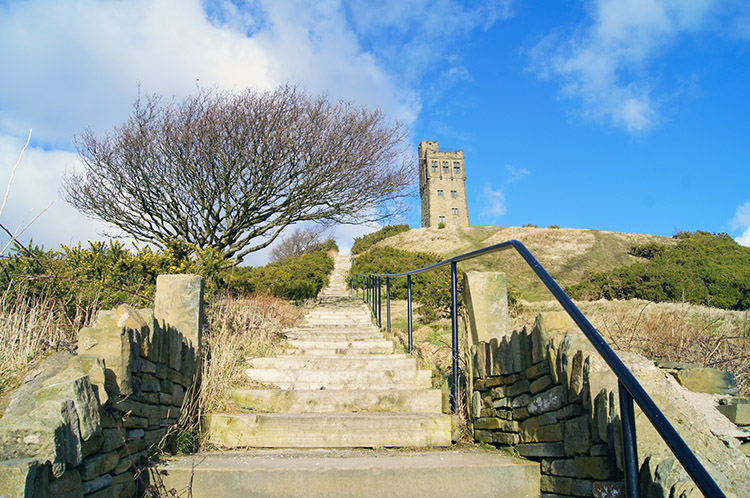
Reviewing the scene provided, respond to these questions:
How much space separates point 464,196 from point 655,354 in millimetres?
49784

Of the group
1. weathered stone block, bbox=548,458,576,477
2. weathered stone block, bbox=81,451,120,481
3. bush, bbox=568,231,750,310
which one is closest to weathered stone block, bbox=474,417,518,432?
weathered stone block, bbox=548,458,576,477

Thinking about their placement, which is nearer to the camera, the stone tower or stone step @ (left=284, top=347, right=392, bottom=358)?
stone step @ (left=284, top=347, right=392, bottom=358)

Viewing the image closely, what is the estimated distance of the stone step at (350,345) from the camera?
5734 millimetres

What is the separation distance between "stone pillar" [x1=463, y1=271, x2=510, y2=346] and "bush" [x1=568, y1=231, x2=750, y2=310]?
307 inches

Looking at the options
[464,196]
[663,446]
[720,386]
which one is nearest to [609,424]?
[663,446]

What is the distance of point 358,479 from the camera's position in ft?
8.67

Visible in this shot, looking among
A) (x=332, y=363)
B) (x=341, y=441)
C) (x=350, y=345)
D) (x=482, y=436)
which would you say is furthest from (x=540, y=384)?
(x=350, y=345)

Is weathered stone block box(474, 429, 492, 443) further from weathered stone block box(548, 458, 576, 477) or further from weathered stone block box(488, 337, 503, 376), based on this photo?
weathered stone block box(548, 458, 576, 477)

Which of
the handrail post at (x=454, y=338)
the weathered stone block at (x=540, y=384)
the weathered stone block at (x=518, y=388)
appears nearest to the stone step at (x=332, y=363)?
the handrail post at (x=454, y=338)

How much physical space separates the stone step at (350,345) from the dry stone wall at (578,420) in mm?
2475

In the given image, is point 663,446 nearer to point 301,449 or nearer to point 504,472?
point 504,472

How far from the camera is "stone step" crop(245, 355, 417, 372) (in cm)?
476

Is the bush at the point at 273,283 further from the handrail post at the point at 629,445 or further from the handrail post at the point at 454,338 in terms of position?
the handrail post at the point at 629,445

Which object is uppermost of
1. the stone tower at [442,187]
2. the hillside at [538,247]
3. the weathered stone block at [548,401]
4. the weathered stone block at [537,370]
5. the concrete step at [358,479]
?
the stone tower at [442,187]
